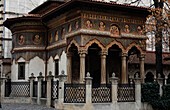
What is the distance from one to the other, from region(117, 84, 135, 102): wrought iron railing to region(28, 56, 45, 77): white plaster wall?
7.68 metres

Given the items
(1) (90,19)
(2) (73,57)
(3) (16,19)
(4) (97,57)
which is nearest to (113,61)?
(4) (97,57)

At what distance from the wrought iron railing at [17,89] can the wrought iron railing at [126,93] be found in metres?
6.72

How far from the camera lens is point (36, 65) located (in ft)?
67.8

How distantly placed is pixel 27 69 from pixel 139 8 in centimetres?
892

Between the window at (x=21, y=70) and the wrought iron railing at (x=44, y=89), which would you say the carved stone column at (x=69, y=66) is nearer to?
the wrought iron railing at (x=44, y=89)

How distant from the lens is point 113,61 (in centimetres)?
1956

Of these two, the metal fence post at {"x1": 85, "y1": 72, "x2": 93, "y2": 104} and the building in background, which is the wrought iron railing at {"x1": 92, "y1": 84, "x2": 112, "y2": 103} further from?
the building in background

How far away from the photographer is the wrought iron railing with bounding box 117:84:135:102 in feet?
48.0

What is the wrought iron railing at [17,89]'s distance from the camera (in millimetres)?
18703

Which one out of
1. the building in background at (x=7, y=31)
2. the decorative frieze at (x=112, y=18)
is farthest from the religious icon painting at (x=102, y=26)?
the building in background at (x=7, y=31)

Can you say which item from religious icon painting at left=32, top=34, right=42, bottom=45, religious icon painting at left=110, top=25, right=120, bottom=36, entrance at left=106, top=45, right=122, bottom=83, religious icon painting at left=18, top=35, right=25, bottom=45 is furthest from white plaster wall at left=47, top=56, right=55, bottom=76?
religious icon painting at left=110, top=25, right=120, bottom=36

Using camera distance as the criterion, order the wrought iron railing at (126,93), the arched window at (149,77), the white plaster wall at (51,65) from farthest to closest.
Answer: the arched window at (149,77) < the white plaster wall at (51,65) < the wrought iron railing at (126,93)

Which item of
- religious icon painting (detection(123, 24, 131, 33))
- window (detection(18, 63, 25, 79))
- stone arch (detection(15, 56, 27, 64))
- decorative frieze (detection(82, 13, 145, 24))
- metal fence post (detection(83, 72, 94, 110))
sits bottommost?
metal fence post (detection(83, 72, 94, 110))

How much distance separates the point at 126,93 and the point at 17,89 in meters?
7.94
